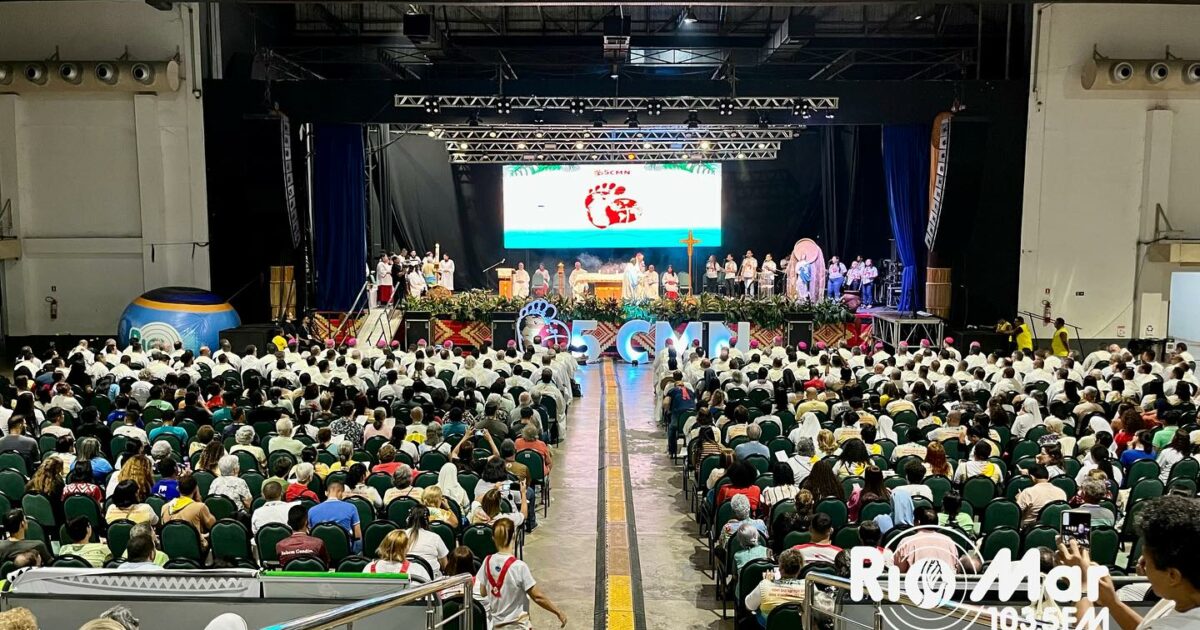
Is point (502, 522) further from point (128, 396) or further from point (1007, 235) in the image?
point (1007, 235)

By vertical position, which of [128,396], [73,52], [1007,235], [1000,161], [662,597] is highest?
[73,52]

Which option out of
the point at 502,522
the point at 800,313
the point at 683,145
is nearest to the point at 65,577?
the point at 502,522

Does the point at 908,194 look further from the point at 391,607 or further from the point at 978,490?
the point at 391,607

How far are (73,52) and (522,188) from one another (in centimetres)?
1191

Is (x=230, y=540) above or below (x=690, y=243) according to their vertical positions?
below

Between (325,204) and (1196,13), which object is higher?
(1196,13)

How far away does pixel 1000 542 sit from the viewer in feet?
23.1

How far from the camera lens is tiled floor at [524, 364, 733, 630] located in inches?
309

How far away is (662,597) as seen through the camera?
8.11 meters

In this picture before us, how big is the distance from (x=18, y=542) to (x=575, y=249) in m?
24.0

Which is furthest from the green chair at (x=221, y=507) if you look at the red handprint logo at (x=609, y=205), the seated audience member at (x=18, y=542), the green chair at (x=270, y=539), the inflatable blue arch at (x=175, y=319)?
the red handprint logo at (x=609, y=205)

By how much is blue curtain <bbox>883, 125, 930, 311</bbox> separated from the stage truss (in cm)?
109

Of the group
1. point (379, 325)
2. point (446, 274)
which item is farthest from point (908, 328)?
point (446, 274)

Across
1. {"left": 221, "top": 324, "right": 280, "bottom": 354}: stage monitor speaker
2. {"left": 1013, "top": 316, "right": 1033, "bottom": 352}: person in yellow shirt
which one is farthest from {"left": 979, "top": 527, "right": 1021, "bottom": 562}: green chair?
{"left": 221, "top": 324, "right": 280, "bottom": 354}: stage monitor speaker
